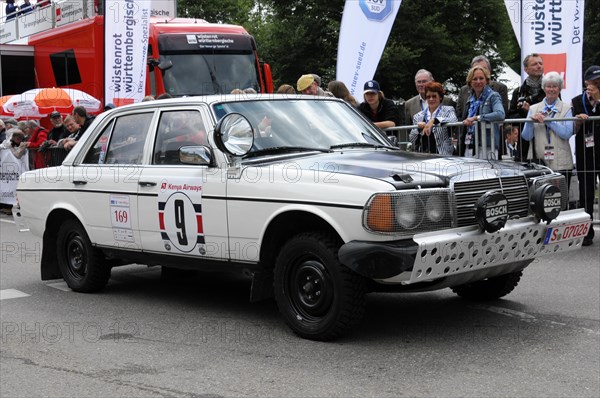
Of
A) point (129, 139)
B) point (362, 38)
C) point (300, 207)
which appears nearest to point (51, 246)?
point (129, 139)

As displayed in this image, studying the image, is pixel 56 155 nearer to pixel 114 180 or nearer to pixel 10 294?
pixel 10 294

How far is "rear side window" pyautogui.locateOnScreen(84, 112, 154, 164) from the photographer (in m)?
7.39

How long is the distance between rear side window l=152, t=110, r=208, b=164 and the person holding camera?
501 cm

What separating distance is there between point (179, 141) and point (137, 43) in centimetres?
1030

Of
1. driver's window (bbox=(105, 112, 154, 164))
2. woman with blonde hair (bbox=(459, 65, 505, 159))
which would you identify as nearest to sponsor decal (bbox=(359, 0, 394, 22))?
woman with blonde hair (bbox=(459, 65, 505, 159))

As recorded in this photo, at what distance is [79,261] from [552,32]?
8.53 meters

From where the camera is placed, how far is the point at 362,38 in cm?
1458

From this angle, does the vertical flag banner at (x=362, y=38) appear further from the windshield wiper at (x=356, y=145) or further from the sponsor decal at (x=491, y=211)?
the sponsor decal at (x=491, y=211)

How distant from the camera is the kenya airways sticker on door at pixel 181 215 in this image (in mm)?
6617

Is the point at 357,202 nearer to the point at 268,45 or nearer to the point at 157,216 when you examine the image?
the point at 157,216

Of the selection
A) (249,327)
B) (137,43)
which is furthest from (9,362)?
(137,43)

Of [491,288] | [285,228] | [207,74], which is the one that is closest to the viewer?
[285,228]

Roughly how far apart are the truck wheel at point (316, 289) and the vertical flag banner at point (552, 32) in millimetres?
8610

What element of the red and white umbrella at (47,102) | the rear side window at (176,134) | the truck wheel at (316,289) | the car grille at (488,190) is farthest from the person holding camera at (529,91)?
the red and white umbrella at (47,102)
